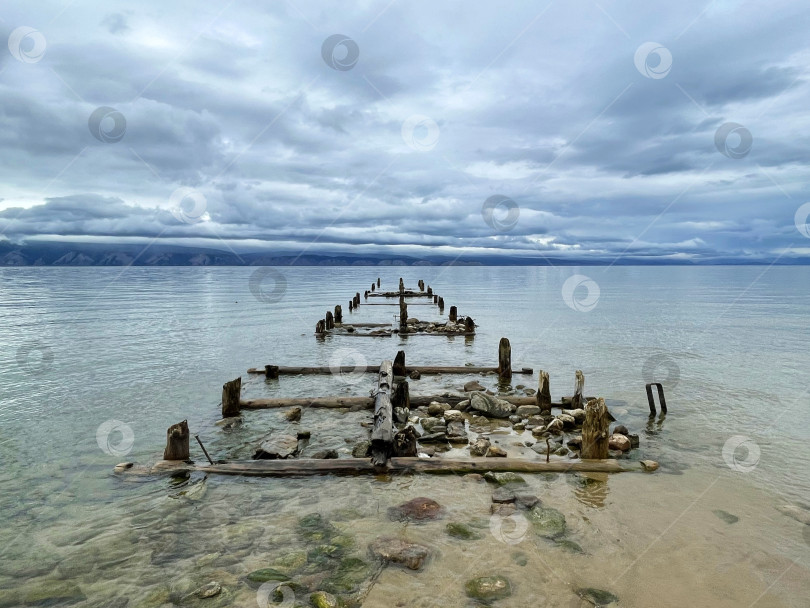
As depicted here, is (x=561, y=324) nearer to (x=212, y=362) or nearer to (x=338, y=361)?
(x=338, y=361)

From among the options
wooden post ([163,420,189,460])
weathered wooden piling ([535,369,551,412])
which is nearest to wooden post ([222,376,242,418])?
wooden post ([163,420,189,460])

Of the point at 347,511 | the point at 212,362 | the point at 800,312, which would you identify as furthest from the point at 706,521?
the point at 800,312

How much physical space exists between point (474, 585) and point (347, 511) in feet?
9.14

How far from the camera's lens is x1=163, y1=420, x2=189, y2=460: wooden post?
9.77 metres

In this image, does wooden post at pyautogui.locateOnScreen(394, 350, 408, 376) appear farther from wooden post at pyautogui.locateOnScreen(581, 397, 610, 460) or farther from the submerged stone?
the submerged stone

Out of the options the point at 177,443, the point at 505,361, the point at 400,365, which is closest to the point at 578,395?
the point at 505,361

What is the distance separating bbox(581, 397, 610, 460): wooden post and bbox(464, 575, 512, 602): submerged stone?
4.68 meters

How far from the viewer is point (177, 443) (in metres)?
9.80

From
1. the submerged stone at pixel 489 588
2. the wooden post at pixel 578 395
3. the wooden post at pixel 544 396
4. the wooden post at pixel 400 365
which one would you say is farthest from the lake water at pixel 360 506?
the wooden post at pixel 544 396

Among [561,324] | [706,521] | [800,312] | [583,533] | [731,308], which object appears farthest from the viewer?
[731,308]

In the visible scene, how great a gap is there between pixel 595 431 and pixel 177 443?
9.13 metres

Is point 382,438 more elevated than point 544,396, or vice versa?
point 382,438

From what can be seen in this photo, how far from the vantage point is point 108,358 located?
22.5m

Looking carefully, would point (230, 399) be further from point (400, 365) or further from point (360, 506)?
point (360, 506)
